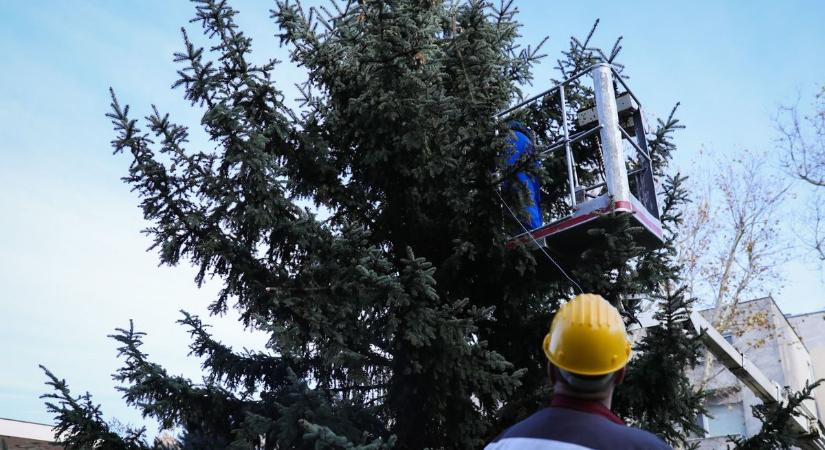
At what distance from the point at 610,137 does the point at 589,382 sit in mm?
5502

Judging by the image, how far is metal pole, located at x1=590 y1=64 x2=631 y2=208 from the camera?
732 cm

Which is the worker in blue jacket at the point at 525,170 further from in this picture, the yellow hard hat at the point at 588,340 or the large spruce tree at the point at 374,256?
the yellow hard hat at the point at 588,340

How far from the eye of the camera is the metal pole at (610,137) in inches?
288

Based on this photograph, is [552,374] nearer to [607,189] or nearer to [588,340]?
[588,340]

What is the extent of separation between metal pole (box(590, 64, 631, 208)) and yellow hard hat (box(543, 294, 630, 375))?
15.5 ft

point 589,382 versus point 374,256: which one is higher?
point 374,256

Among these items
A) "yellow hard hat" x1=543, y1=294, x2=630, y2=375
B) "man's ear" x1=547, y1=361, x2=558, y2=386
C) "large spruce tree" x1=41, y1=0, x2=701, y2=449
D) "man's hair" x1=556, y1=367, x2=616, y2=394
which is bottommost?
"man's hair" x1=556, y1=367, x2=616, y2=394

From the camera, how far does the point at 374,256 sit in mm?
6930

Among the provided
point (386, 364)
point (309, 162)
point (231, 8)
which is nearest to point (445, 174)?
point (309, 162)

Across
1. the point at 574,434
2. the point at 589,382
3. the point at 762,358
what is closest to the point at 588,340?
the point at 589,382

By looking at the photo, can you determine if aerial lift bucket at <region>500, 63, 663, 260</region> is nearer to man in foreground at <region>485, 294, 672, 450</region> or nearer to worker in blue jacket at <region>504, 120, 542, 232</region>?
worker in blue jacket at <region>504, 120, 542, 232</region>

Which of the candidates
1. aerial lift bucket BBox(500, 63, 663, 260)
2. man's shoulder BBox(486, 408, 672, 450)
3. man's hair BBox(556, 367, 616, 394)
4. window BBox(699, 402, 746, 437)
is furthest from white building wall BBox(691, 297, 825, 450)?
man's shoulder BBox(486, 408, 672, 450)

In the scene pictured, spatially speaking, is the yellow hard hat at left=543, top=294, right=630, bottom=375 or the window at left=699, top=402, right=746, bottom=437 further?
the window at left=699, top=402, right=746, bottom=437

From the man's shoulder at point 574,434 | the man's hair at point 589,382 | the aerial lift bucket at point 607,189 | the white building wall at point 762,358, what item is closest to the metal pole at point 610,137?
the aerial lift bucket at point 607,189
